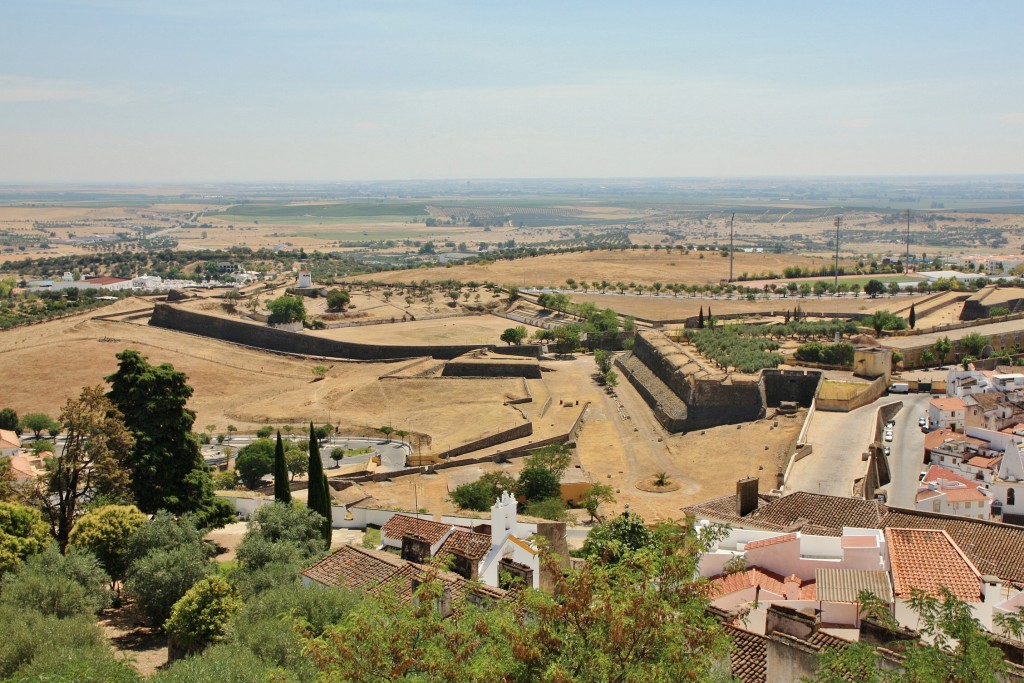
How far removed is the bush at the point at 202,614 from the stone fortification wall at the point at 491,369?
40.3 metres

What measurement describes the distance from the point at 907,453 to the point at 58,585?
2965cm

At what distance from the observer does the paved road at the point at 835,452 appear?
31.9 m

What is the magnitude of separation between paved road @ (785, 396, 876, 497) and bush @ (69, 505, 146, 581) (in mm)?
18884

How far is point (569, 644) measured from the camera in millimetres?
9922

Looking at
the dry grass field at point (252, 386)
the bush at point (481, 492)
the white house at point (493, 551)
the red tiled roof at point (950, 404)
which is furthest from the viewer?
the dry grass field at point (252, 386)

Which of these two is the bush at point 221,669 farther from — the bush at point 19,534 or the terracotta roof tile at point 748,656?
the bush at point 19,534

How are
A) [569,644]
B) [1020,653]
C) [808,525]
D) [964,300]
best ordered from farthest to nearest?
1. [964,300]
2. [808,525]
3. [1020,653]
4. [569,644]

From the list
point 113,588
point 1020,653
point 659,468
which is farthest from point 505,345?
point 1020,653

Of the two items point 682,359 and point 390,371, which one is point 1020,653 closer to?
point 682,359

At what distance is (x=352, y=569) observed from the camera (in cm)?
1797

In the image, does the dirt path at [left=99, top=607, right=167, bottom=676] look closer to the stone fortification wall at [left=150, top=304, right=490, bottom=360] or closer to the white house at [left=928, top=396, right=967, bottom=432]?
the white house at [left=928, top=396, right=967, bottom=432]

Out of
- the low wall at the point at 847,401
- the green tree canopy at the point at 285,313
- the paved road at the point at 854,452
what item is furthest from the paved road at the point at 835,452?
the green tree canopy at the point at 285,313

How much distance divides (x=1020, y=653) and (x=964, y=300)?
69.4 metres

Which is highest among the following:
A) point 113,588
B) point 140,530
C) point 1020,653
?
point 1020,653
